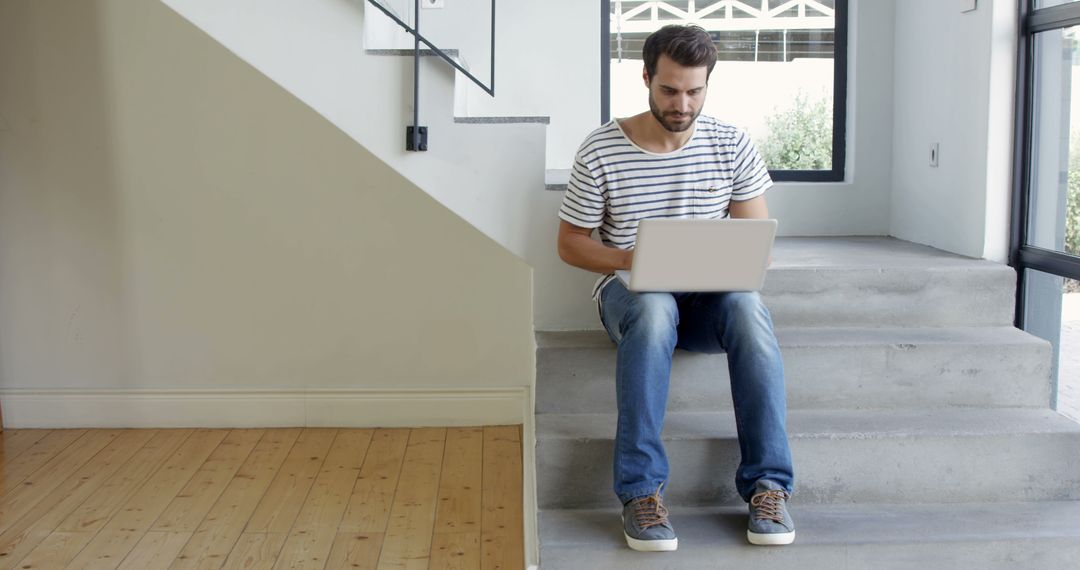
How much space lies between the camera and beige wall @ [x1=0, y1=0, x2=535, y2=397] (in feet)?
12.9

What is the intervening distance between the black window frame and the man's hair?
4.09 feet

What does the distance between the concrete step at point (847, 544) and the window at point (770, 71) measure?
78.3 inches

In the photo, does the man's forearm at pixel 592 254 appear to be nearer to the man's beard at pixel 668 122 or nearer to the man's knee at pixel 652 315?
the man's knee at pixel 652 315

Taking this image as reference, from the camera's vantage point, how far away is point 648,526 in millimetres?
2305

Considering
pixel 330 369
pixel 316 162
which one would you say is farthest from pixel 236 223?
pixel 330 369

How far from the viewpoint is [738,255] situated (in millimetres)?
2297

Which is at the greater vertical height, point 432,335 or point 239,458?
point 432,335

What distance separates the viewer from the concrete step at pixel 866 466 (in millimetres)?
2555

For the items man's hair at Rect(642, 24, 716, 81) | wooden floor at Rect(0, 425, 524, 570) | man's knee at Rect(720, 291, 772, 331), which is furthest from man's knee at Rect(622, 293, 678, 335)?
wooden floor at Rect(0, 425, 524, 570)

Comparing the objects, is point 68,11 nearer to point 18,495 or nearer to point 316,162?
point 316,162

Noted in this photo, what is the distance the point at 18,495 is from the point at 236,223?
121cm

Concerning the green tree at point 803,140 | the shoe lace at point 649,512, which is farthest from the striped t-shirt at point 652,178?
the green tree at point 803,140

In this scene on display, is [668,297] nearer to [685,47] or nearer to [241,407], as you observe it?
[685,47]

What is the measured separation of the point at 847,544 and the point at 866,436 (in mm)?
342
